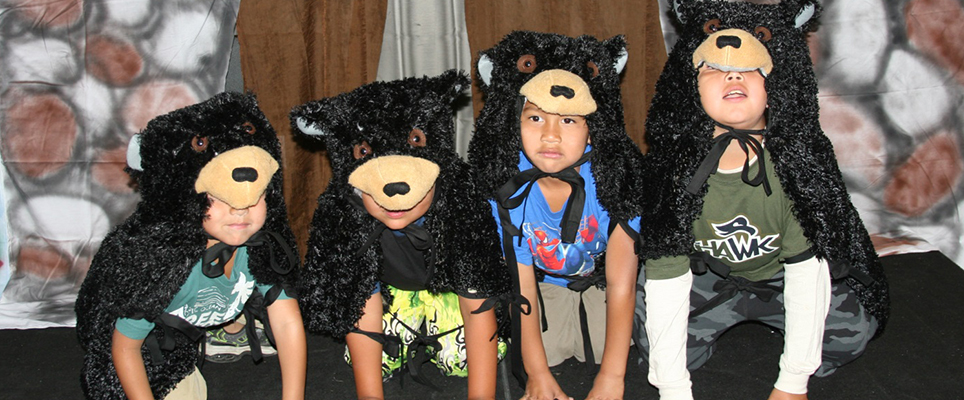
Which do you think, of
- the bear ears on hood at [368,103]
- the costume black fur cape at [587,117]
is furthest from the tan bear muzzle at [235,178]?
the costume black fur cape at [587,117]

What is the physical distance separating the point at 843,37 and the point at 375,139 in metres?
1.39

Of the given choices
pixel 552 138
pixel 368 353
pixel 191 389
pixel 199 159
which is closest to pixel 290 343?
pixel 368 353

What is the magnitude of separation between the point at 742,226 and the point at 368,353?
0.75 metres

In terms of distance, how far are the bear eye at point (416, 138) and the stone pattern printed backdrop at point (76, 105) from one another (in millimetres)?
802

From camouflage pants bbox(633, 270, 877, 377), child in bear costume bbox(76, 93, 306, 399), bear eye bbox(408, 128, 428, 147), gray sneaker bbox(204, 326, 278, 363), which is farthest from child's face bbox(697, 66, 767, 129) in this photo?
gray sneaker bbox(204, 326, 278, 363)

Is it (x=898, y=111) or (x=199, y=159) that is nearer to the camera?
(x=199, y=159)

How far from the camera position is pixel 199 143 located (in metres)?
1.36

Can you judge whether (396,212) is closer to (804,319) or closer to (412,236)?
(412,236)

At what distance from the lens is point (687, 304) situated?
1528 millimetres

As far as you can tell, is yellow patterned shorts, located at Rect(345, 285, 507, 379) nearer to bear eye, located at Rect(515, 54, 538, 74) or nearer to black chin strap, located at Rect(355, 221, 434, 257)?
black chin strap, located at Rect(355, 221, 434, 257)

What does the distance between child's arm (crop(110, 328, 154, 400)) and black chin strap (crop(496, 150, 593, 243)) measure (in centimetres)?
70

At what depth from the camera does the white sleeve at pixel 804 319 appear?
57.7 inches

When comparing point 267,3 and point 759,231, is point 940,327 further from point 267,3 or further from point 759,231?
point 267,3

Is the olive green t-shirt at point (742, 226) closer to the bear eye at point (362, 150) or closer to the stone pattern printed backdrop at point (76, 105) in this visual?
the bear eye at point (362, 150)
